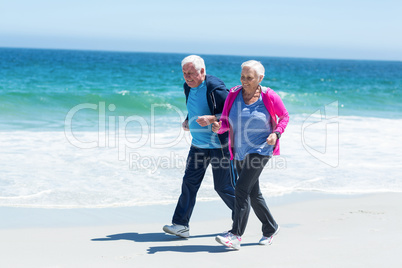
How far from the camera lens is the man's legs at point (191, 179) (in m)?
4.31

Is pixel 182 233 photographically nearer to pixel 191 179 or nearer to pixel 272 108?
pixel 191 179

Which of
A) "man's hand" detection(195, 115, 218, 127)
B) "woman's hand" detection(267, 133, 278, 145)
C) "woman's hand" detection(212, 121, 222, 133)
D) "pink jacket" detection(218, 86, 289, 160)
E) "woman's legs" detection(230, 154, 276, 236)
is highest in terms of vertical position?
"pink jacket" detection(218, 86, 289, 160)

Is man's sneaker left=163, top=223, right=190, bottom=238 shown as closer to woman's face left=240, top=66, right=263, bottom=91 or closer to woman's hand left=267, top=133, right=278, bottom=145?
woman's hand left=267, top=133, right=278, bottom=145

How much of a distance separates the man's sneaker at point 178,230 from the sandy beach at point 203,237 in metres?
0.05

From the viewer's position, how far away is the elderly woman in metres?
3.85

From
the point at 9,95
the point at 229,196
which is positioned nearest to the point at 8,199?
the point at 229,196

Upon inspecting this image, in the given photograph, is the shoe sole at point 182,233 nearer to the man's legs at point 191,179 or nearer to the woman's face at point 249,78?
the man's legs at point 191,179

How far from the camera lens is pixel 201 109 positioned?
4.20 meters

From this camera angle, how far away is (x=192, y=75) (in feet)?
13.5

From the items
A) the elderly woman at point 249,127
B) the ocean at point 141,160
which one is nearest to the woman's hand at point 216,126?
the elderly woman at point 249,127

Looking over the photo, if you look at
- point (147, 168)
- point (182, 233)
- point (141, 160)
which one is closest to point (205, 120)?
point (182, 233)

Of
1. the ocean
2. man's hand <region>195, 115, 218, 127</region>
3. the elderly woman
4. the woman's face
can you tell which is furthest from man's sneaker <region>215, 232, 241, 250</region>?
the ocean

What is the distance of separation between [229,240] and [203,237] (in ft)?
1.80

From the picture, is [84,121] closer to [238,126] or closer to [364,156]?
[364,156]
